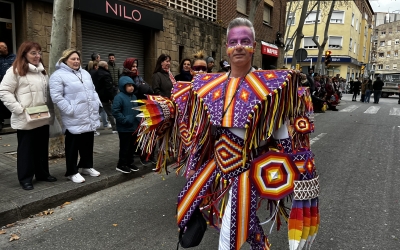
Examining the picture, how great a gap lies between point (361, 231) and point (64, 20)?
493 centimetres

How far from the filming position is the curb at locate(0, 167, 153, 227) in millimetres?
3553

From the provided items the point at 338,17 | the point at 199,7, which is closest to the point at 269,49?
the point at 199,7

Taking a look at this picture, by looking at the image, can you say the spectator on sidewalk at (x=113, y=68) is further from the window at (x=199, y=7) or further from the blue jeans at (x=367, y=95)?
the blue jeans at (x=367, y=95)

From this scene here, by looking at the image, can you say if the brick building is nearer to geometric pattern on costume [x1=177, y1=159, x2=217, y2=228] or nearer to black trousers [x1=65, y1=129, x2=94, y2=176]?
black trousers [x1=65, y1=129, x2=94, y2=176]

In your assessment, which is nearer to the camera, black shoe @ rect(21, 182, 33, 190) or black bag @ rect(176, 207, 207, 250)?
black bag @ rect(176, 207, 207, 250)

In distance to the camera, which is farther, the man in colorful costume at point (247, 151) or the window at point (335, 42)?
the window at point (335, 42)

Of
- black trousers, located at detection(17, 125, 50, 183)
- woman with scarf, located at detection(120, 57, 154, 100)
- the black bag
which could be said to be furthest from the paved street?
woman with scarf, located at detection(120, 57, 154, 100)

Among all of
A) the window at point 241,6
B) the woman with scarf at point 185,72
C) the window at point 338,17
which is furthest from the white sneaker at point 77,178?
the window at point 338,17

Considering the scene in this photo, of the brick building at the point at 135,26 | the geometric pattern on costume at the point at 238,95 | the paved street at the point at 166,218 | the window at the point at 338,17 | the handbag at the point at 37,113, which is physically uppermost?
the window at the point at 338,17

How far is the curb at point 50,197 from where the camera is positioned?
11.7ft

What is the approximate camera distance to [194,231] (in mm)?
2184

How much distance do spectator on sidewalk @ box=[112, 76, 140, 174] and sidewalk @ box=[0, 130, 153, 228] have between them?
23 centimetres

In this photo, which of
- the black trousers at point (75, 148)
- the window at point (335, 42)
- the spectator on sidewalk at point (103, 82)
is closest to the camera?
the black trousers at point (75, 148)

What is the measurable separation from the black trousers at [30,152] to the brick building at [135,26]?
12.7 feet
